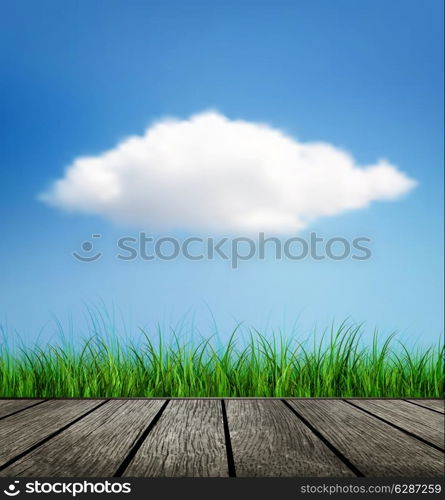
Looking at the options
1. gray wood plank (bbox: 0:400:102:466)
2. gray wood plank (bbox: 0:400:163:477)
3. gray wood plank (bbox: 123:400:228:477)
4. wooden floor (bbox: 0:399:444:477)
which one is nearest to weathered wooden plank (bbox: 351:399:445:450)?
wooden floor (bbox: 0:399:444:477)

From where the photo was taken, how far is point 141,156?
87.1 inches

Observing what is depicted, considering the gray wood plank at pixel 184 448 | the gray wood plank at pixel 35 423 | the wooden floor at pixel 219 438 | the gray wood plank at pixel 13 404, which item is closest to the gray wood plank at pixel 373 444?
the wooden floor at pixel 219 438

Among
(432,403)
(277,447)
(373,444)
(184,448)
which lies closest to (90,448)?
(184,448)

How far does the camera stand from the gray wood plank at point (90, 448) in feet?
3.28

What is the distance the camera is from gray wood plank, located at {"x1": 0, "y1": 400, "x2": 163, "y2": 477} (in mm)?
1000

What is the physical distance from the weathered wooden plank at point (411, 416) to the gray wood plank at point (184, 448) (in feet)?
1.74

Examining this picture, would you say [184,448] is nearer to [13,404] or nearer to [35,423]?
[35,423]

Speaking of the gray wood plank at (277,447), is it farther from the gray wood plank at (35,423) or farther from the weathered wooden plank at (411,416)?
the gray wood plank at (35,423)

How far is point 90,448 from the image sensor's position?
1142 millimetres

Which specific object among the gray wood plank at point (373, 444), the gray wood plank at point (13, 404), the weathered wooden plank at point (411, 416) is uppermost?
the gray wood plank at point (373, 444)

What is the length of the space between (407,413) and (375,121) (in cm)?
134

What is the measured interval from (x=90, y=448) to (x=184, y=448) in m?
0.22

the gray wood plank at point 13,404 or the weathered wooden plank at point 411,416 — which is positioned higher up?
the weathered wooden plank at point 411,416

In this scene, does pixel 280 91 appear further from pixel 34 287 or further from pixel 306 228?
pixel 34 287
